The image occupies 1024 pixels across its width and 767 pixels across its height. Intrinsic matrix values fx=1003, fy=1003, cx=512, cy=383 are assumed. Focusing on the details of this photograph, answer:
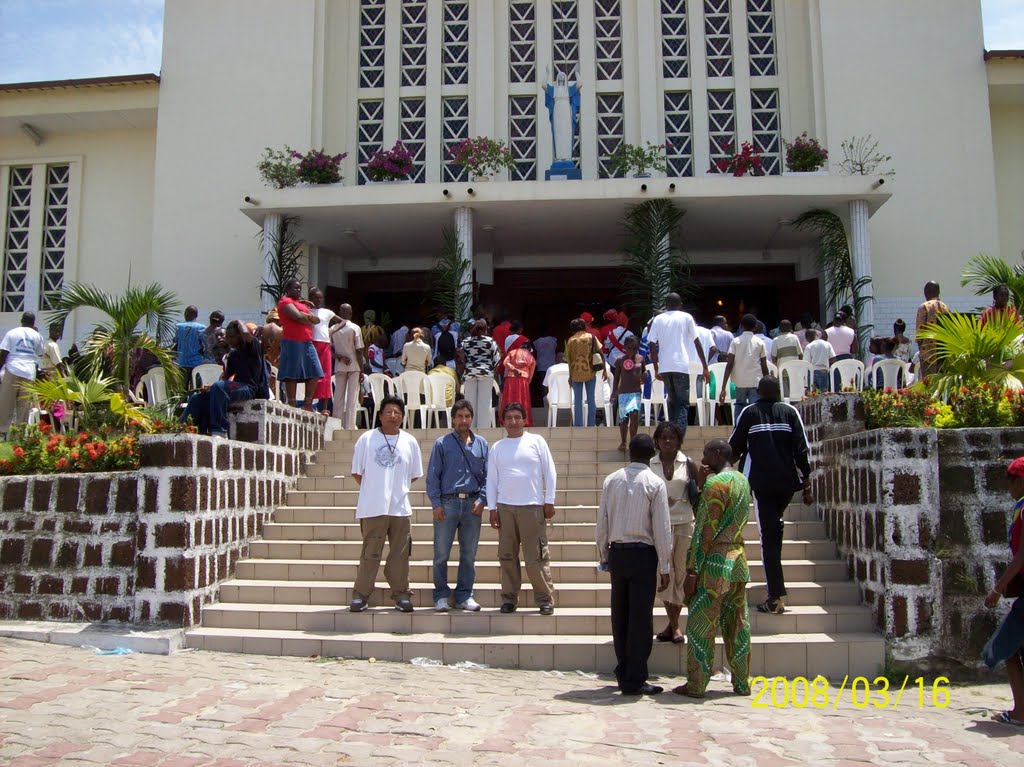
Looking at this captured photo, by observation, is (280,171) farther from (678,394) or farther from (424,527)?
(424,527)

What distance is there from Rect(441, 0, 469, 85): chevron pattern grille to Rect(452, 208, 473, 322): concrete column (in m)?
3.66

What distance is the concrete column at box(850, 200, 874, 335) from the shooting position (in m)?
14.6

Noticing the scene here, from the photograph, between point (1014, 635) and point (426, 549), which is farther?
point (426, 549)

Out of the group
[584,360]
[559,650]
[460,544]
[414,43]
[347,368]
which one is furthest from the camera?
[414,43]

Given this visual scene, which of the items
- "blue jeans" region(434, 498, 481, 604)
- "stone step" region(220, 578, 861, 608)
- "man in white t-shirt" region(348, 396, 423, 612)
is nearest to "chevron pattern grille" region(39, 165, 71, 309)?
"stone step" region(220, 578, 861, 608)

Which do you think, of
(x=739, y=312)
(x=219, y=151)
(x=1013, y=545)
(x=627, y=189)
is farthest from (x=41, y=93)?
(x=1013, y=545)

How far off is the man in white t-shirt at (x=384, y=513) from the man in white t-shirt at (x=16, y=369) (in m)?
5.65

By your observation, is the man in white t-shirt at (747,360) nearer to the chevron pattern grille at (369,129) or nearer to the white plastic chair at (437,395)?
the white plastic chair at (437,395)

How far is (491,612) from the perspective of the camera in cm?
739

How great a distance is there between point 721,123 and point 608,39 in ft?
8.26

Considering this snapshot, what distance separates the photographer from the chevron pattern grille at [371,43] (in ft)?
58.9

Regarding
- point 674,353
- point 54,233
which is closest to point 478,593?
point 674,353

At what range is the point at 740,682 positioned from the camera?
240 inches

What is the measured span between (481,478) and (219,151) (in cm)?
1155
